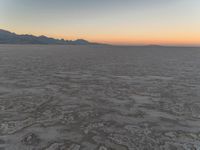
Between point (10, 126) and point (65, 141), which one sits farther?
point (10, 126)

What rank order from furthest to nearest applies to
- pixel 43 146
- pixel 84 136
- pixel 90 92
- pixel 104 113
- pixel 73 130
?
1. pixel 90 92
2. pixel 104 113
3. pixel 73 130
4. pixel 84 136
5. pixel 43 146

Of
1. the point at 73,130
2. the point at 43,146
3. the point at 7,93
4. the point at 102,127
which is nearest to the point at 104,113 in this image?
the point at 102,127

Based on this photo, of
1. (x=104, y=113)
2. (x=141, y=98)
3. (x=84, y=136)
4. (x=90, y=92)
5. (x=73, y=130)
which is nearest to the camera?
(x=84, y=136)

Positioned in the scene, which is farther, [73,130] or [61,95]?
[61,95]

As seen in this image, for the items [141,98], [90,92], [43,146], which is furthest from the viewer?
[90,92]

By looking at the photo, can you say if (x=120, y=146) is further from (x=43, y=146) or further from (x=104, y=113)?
(x=104, y=113)

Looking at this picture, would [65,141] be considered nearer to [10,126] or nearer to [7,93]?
[10,126]

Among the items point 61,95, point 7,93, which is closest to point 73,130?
point 61,95

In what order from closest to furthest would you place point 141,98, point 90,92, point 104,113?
point 104,113
point 141,98
point 90,92
